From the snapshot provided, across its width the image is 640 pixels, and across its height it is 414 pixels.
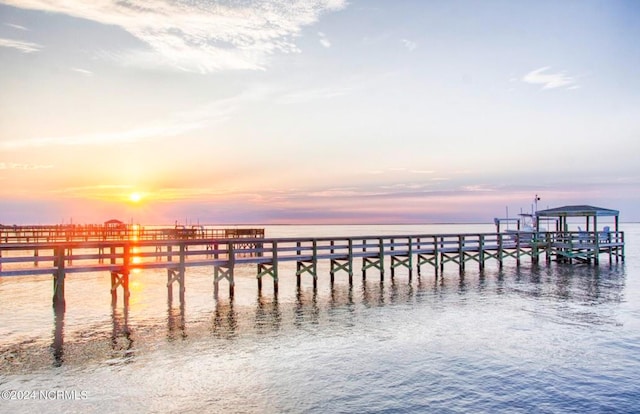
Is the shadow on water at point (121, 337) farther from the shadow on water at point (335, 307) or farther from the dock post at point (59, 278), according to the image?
the dock post at point (59, 278)

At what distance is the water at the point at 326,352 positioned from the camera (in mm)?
8914

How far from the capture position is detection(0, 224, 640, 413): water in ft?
29.2

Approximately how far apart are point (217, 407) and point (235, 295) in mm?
13041

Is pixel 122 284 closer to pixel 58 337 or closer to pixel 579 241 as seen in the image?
pixel 58 337

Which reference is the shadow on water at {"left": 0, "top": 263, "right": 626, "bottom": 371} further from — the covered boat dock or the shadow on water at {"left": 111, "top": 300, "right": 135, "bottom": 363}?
the covered boat dock

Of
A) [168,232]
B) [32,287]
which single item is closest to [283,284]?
[32,287]

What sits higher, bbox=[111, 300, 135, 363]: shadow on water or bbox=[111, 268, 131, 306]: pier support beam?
bbox=[111, 268, 131, 306]: pier support beam

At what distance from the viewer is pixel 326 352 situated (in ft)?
39.3

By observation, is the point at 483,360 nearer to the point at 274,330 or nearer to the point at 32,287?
the point at 274,330

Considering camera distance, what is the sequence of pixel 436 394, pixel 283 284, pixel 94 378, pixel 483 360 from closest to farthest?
pixel 436 394
pixel 94 378
pixel 483 360
pixel 283 284

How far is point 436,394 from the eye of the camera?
30.1 feet

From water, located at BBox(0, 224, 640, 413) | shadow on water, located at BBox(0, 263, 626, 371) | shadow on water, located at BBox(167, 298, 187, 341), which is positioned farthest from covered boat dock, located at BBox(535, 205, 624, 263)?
shadow on water, located at BBox(167, 298, 187, 341)

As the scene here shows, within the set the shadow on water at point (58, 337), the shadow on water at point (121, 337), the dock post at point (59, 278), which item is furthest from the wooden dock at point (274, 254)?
the shadow on water at point (121, 337)

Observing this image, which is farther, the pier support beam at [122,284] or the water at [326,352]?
the pier support beam at [122,284]
